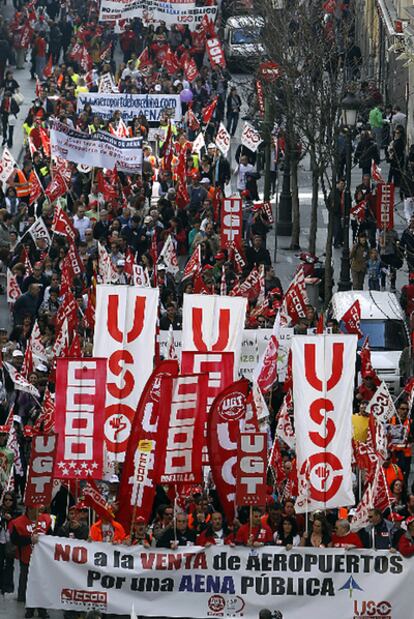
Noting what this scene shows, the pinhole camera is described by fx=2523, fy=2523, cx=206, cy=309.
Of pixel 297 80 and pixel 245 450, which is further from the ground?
pixel 297 80

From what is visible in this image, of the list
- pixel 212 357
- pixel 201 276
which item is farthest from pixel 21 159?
pixel 212 357

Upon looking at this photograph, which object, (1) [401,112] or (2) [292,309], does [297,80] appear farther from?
(2) [292,309]

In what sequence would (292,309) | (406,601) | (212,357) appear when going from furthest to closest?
(292,309) → (212,357) → (406,601)

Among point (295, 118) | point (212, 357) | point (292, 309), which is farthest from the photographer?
point (295, 118)

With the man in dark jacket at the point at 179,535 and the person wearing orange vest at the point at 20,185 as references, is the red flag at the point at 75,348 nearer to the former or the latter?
the man in dark jacket at the point at 179,535

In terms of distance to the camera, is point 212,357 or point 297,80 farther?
point 297,80

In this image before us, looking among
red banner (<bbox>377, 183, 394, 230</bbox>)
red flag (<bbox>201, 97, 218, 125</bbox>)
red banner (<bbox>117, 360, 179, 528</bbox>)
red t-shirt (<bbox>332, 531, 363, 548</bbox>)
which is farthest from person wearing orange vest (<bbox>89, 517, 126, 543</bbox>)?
red flag (<bbox>201, 97, 218, 125</bbox>)

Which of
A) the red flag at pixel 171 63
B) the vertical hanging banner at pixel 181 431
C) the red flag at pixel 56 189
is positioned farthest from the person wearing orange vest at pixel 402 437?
the red flag at pixel 171 63

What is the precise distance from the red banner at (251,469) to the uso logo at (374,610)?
4.80 feet

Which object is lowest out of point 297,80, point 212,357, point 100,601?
point 100,601

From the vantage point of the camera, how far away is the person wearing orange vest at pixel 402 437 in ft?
95.5

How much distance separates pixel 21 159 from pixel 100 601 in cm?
2957

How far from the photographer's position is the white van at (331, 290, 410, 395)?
35344mm

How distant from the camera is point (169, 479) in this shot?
25.3 meters
